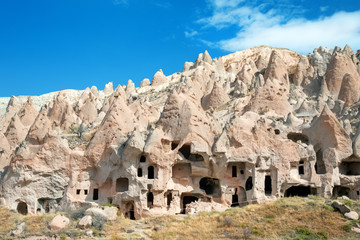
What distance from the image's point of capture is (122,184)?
35031 mm

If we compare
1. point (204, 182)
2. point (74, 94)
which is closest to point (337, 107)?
point (204, 182)

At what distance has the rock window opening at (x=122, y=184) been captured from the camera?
34.8 m

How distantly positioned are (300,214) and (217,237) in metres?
5.57

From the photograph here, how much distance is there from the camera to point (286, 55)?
9212 cm

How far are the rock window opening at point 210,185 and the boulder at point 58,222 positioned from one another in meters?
11.1

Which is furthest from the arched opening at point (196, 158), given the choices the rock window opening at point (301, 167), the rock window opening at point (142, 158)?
the rock window opening at point (301, 167)

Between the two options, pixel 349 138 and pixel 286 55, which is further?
pixel 286 55

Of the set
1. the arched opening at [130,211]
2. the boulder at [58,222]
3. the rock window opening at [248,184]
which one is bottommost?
the boulder at [58,222]

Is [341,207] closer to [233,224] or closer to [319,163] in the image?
[233,224]

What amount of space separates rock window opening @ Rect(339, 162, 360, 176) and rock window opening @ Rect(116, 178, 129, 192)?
15882mm

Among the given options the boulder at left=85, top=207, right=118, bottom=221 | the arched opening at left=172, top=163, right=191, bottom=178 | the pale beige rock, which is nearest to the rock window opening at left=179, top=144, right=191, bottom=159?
the arched opening at left=172, top=163, right=191, bottom=178

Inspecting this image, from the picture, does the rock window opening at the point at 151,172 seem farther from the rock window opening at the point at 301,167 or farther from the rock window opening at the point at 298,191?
the rock window opening at the point at 301,167

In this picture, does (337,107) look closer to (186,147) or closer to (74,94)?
(186,147)

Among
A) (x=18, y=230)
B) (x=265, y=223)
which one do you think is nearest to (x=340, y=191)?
(x=265, y=223)
